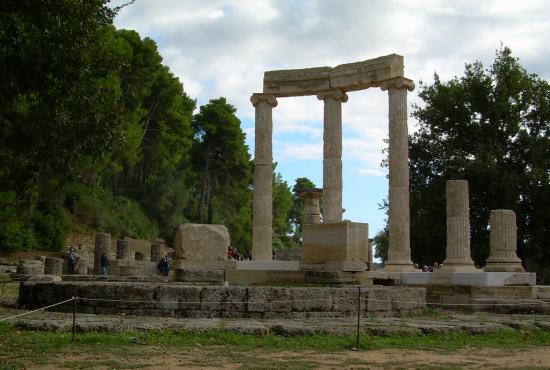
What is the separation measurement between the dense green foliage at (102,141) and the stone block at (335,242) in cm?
499

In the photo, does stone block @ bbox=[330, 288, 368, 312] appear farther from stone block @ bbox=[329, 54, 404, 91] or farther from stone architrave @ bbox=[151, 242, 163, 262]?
stone architrave @ bbox=[151, 242, 163, 262]

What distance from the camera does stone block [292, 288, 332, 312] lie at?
13094mm

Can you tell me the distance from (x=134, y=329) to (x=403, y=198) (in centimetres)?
1632

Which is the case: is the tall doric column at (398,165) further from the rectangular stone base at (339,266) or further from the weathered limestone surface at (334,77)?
the rectangular stone base at (339,266)

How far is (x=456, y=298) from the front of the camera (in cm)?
1902

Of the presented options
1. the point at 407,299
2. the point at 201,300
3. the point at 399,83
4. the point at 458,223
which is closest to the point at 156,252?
the point at 399,83

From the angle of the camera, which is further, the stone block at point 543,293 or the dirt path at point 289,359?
the stone block at point 543,293

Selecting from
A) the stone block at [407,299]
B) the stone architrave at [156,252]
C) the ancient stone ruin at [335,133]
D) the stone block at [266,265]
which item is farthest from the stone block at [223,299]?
the stone architrave at [156,252]

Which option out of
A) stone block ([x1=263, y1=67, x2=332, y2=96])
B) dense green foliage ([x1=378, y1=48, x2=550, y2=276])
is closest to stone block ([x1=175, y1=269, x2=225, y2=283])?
stone block ([x1=263, y1=67, x2=332, y2=96])

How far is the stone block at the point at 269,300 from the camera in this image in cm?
1280

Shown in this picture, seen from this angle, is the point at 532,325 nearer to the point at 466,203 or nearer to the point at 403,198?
the point at 466,203

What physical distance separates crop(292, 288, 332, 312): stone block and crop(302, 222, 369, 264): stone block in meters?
2.96

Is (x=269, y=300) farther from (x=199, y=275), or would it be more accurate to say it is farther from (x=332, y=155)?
(x=332, y=155)

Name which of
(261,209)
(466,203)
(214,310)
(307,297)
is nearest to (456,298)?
(466,203)
